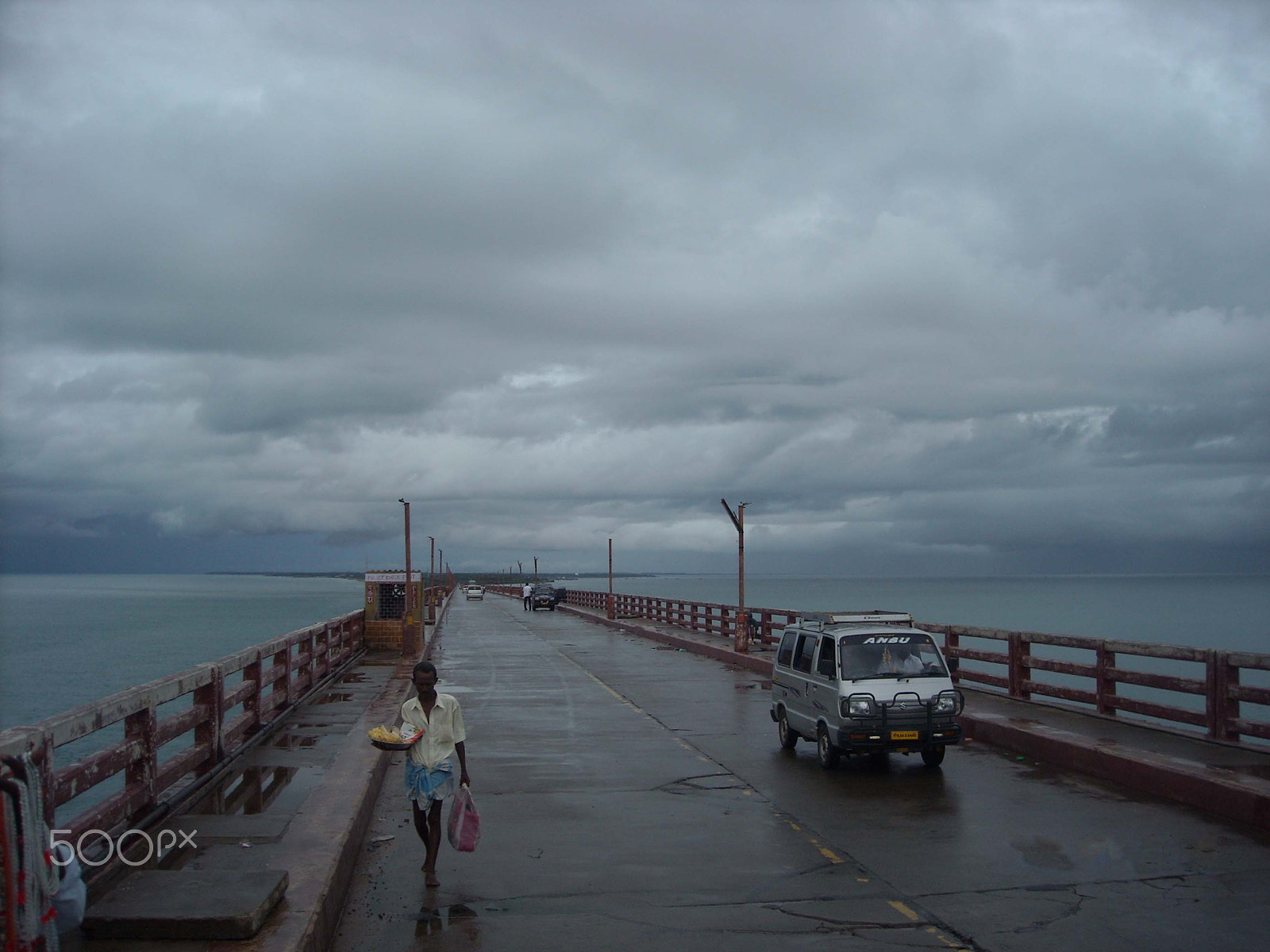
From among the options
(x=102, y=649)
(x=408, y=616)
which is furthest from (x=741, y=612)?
(x=102, y=649)

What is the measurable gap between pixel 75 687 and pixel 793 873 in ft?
236

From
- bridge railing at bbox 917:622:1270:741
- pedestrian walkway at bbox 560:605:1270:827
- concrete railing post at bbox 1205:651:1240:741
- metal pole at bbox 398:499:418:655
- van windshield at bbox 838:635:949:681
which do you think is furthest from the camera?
metal pole at bbox 398:499:418:655

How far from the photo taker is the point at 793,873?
8594mm

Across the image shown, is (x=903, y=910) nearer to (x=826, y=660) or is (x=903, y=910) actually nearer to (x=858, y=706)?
(x=858, y=706)

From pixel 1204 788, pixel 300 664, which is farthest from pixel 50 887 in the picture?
pixel 300 664

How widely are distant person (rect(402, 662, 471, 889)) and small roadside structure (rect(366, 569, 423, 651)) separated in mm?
23980

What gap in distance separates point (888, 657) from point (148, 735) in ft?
27.3

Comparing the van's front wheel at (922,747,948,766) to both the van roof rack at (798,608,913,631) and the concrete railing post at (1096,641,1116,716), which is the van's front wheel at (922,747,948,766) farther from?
the concrete railing post at (1096,641,1116,716)

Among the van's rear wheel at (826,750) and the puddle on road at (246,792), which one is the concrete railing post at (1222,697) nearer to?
the van's rear wheel at (826,750)

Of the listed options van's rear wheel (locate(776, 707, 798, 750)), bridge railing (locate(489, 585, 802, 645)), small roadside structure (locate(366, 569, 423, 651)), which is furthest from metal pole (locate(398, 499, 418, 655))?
van's rear wheel (locate(776, 707, 798, 750))

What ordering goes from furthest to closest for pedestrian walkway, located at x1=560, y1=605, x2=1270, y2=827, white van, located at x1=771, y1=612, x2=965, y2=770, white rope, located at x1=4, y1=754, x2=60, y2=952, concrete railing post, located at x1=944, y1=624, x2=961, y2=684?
concrete railing post, located at x1=944, y1=624, x2=961, y2=684 → white van, located at x1=771, y1=612, x2=965, y2=770 → pedestrian walkway, located at x1=560, y1=605, x2=1270, y2=827 → white rope, located at x1=4, y1=754, x2=60, y2=952

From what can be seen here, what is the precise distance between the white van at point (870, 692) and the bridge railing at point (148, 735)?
6797 mm

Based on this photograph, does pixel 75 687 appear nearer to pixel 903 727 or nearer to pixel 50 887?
pixel 903 727

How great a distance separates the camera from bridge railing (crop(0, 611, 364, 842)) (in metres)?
7.11
